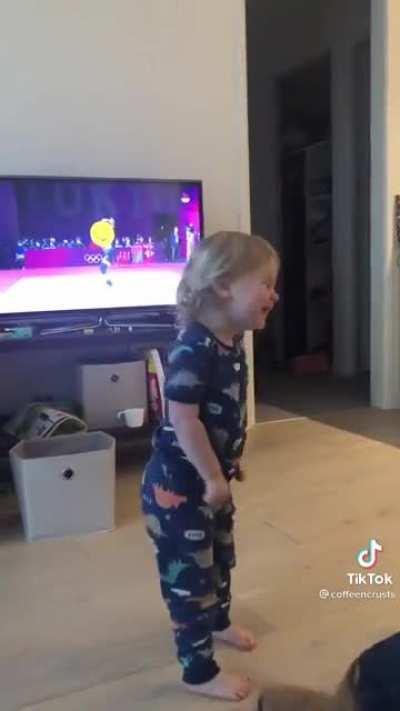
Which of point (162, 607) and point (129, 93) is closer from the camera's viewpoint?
point (162, 607)

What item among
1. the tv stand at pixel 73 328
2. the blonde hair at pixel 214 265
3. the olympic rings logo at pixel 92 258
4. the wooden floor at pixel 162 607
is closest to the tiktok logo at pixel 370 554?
the wooden floor at pixel 162 607

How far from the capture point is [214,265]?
1.20 metres

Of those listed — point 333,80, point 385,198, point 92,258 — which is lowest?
point 92,258

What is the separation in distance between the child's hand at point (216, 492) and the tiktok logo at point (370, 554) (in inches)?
27.6

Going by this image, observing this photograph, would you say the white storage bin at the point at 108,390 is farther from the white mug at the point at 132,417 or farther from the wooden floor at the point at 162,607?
the wooden floor at the point at 162,607

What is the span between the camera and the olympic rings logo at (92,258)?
252 centimetres

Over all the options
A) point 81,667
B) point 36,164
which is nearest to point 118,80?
point 36,164

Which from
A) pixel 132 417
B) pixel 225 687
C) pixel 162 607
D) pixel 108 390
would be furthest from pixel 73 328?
pixel 225 687

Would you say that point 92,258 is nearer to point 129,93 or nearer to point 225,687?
point 129,93

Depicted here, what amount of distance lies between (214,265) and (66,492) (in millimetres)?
1005

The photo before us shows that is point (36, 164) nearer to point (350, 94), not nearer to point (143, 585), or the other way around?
point (143, 585)

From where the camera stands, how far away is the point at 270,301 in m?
1.25

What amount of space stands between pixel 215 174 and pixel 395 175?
946 millimetres

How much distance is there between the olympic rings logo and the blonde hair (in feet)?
4.41
